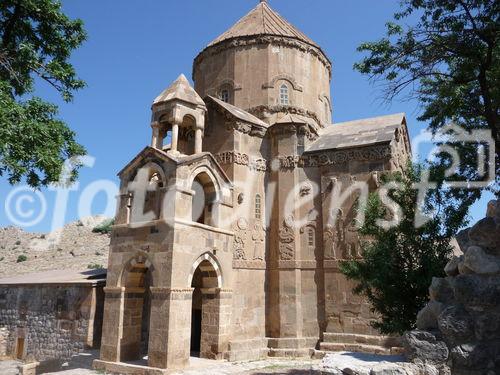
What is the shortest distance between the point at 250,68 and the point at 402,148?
23.9ft

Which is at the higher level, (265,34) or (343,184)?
(265,34)

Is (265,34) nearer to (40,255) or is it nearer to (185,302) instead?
(185,302)

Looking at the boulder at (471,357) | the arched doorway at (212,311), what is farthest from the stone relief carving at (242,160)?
the boulder at (471,357)

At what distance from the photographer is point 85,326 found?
13938 mm

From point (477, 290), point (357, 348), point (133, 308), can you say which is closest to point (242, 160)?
point (133, 308)

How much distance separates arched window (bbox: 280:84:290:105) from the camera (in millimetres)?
17344

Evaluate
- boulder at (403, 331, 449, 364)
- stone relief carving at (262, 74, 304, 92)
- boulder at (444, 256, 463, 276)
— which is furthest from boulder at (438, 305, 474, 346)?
stone relief carving at (262, 74, 304, 92)

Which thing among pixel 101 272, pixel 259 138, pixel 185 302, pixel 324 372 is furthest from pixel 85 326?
pixel 324 372

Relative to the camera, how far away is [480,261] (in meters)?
4.85

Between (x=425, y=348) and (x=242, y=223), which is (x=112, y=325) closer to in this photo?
(x=242, y=223)

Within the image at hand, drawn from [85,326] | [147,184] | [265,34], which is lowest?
[85,326]

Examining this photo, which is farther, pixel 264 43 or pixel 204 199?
pixel 264 43

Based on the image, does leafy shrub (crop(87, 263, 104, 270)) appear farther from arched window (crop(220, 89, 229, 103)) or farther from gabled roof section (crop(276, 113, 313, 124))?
gabled roof section (crop(276, 113, 313, 124))

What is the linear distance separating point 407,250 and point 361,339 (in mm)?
5634
